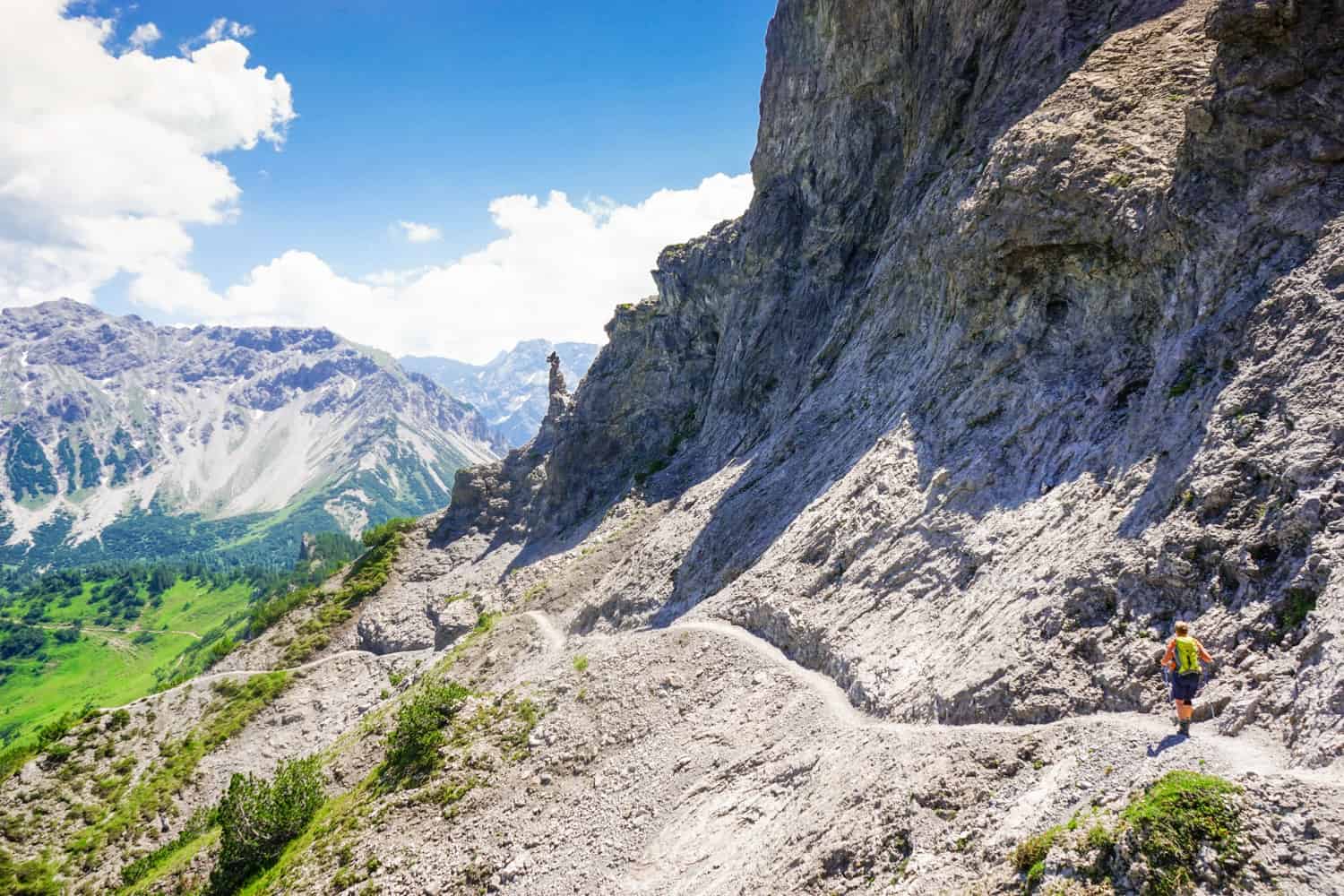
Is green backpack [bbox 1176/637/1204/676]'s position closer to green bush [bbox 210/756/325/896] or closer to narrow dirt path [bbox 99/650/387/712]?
green bush [bbox 210/756/325/896]

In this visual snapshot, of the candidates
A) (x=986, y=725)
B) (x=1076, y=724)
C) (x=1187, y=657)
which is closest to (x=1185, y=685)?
(x=1187, y=657)

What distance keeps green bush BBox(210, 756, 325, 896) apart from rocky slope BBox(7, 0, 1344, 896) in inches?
116

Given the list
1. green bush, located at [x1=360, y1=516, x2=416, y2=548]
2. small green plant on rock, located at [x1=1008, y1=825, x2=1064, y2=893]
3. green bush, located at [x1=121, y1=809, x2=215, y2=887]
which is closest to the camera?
small green plant on rock, located at [x1=1008, y1=825, x2=1064, y2=893]

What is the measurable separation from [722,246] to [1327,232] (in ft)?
246

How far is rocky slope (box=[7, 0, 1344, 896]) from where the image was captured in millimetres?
15859

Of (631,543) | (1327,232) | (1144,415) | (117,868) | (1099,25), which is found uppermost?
(1099,25)

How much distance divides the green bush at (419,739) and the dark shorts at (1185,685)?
34.1 m

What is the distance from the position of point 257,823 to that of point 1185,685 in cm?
4645

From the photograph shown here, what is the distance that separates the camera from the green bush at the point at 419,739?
37.6 metres

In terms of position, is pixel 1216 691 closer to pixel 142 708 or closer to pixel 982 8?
pixel 982 8

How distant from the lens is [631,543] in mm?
67312

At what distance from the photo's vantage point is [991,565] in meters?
26.5

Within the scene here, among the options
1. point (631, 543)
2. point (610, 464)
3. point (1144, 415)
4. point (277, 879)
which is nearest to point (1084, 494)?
point (1144, 415)

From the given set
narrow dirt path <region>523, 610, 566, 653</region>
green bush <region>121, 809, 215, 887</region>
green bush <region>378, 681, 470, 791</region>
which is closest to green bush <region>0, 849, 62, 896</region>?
green bush <region>121, 809, 215, 887</region>
